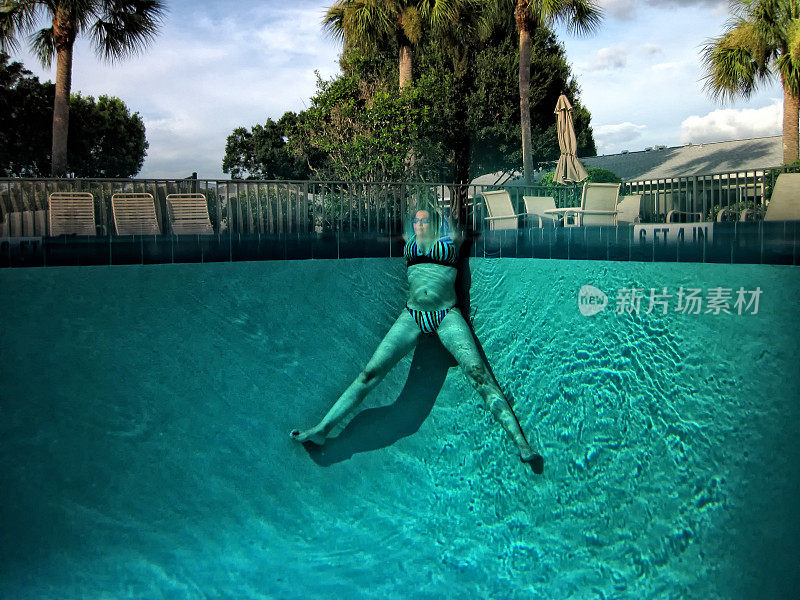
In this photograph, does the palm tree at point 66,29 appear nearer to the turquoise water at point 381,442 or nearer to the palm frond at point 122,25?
the palm frond at point 122,25

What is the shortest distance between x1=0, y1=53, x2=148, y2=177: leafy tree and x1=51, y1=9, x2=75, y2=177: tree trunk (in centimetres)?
1321

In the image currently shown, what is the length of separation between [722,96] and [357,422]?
1750 cm

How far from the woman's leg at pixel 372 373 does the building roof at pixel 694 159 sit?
21.6m

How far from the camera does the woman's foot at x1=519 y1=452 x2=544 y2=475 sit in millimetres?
4770

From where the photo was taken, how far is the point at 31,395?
17.0ft

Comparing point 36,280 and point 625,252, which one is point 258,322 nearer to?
point 36,280

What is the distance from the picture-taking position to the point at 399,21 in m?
16.8

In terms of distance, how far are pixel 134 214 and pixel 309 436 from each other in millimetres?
5449

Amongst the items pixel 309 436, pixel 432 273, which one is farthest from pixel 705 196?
pixel 309 436

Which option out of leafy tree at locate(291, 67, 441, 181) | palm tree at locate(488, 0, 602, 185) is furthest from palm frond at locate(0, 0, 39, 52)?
palm tree at locate(488, 0, 602, 185)

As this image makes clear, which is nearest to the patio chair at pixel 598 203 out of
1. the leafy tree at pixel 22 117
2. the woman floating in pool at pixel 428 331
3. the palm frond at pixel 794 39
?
the woman floating in pool at pixel 428 331

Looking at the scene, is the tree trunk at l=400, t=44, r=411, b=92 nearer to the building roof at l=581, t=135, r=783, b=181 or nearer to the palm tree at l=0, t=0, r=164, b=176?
the palm tree at l=0, t=0, r=164, b=176

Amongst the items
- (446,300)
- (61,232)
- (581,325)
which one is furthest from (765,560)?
(61,232)

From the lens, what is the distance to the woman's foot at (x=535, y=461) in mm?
4770
